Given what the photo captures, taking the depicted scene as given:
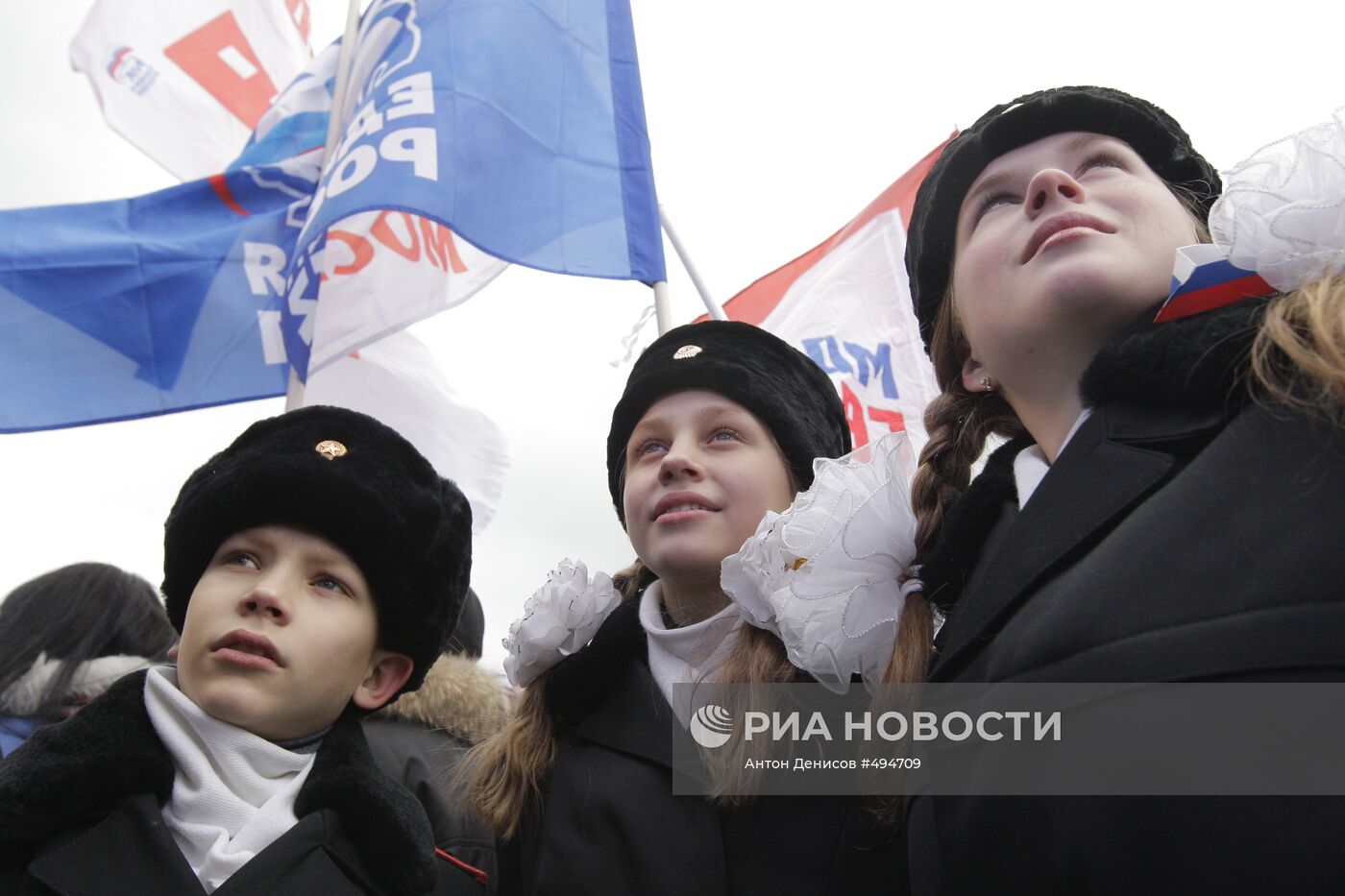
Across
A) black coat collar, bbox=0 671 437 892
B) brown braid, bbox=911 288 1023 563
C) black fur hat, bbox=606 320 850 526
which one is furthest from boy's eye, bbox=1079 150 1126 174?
black coat collar, bbox=0 671 437 892

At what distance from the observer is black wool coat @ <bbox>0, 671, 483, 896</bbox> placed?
58.8 inches

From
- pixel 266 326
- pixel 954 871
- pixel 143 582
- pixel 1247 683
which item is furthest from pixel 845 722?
pixel 266 326

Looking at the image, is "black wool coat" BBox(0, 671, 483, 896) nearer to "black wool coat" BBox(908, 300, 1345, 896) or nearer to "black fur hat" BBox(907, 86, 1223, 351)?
"black wool coat" BBox(908, 300, 1345, 896)

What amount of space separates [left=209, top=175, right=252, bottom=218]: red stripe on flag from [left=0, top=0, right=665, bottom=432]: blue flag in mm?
A: 11

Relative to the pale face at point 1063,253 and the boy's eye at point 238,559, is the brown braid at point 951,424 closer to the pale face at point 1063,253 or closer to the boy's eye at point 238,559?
the pale face at point 1063,253

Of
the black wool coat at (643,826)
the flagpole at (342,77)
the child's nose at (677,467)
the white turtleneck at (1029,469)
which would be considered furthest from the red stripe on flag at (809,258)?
the white turtleneck at (1029,469)

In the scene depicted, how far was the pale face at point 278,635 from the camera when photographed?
5.58 ft

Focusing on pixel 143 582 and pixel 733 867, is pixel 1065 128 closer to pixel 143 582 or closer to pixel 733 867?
pixel 733 867

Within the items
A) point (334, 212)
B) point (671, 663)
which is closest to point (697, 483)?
point (671, 663)

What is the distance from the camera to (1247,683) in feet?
2.95

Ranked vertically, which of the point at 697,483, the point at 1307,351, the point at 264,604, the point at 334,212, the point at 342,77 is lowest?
the point at 697,483

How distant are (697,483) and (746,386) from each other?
316mm

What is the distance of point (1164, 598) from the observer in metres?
0.98

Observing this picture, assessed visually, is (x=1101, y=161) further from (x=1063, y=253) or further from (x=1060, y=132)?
(x=1063, y=253)
